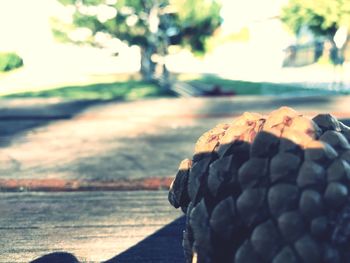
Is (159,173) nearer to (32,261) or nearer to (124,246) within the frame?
(124,246)

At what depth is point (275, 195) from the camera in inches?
41.2

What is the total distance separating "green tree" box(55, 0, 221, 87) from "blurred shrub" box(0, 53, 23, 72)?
8294 millimetres

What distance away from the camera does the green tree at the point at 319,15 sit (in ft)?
47.3

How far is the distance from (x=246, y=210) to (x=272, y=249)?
0.12 m

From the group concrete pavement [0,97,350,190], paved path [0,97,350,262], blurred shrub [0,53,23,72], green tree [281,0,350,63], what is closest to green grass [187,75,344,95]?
green tree [281,0,350,63]

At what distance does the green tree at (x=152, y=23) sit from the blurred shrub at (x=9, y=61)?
27.2 ft

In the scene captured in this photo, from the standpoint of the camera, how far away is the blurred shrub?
3278 cm

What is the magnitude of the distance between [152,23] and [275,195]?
90.3 ft

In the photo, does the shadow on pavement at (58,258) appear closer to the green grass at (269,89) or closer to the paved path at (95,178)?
the paved path at (95,178)

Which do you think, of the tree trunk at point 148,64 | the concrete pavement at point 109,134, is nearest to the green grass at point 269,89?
the concrete pavement at point 109,134

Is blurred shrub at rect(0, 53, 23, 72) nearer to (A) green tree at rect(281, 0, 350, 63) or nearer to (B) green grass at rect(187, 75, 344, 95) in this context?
(B) green grass at rect(187, 75, 344, 95)

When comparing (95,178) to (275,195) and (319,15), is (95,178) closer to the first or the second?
(275,195)

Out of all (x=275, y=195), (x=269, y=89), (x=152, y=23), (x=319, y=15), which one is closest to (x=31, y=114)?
(x=275, y=195)

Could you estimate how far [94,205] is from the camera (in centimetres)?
285
